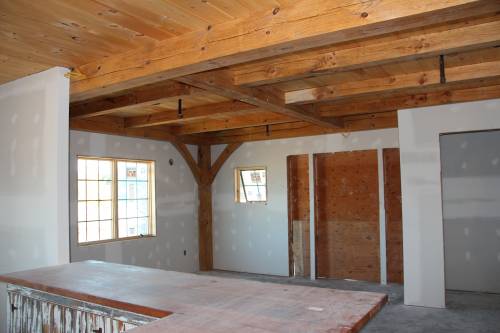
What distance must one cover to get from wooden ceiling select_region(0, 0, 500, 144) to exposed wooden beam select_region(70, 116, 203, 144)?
0.84 meters

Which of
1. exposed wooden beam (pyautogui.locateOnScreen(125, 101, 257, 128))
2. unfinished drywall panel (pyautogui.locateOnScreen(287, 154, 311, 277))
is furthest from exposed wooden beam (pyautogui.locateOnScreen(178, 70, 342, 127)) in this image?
unfinished drywall panel (pyautogui.locateOnScreen(287, 154, 311, 277))

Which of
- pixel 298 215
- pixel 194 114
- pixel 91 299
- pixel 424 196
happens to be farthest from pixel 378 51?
pixel 298 215

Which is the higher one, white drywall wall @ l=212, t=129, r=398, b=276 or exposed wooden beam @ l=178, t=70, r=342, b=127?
exposed wooden beam @ l=178, t=70, r=342, b=127

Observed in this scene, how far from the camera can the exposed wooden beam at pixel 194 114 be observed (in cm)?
545

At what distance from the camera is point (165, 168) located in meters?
7.67

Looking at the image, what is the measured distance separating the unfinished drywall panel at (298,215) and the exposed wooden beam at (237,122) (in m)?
1.35

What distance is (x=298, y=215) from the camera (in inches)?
301

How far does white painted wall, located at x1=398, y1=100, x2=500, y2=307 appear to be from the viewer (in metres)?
5.18

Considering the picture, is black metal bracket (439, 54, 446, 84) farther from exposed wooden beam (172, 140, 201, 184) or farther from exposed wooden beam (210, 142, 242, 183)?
exposed wooden beam (172, 140, 201, 184)

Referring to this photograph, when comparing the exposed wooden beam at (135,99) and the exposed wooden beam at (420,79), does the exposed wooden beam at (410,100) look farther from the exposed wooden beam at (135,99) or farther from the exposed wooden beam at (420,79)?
the exposed wooden beam at (135,99)

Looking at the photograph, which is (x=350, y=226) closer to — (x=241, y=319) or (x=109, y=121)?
(x=109, y=121)

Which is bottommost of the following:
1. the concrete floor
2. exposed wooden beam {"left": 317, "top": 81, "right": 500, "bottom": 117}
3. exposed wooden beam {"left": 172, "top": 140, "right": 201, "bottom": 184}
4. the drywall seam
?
the concrete floor

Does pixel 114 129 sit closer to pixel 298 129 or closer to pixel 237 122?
pixel 237 122

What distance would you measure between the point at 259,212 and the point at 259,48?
5.47m
